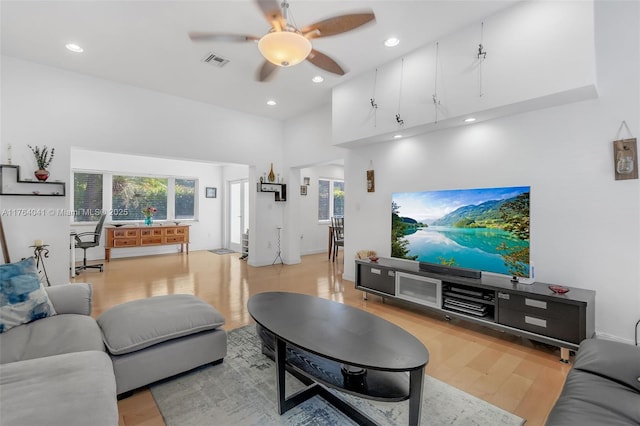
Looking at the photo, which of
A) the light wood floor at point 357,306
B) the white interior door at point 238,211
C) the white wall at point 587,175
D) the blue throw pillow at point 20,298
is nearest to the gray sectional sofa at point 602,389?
the light wood floor at point 357,306

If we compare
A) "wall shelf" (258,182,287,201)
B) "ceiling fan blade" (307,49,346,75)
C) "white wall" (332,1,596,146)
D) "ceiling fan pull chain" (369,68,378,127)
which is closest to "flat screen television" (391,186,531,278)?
"white wall" (332,1,596,146)

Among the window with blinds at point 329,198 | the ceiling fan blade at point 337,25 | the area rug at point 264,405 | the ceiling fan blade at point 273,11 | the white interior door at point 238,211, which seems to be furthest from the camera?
the window with blinds at point 329,198

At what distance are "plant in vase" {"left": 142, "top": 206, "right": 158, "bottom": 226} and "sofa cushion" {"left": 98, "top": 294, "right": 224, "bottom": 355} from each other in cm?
577

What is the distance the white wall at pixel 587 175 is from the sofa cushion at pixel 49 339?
12.6ft

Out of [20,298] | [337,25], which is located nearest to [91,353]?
[20,298]

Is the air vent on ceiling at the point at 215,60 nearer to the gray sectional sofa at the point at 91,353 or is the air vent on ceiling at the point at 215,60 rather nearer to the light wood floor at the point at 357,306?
the gray sectional sofa at the point at 91,353

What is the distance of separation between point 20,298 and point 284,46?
257 cm

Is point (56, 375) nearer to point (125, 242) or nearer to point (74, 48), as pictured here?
point (74, 48)

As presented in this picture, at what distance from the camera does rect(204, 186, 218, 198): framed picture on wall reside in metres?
8.60

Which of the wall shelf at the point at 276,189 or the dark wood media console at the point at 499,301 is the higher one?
the wall shelf at the point at 276,189

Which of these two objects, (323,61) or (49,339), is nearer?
(49,339)

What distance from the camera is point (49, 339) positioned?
1.79 metres

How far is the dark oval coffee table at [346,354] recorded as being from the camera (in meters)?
1.51

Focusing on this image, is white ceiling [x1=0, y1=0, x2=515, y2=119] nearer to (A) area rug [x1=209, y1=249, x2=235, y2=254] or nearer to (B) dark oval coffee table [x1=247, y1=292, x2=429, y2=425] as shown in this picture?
(B) dark oval coffee table [x1=247, y1=292, x2=429, y2=425]
